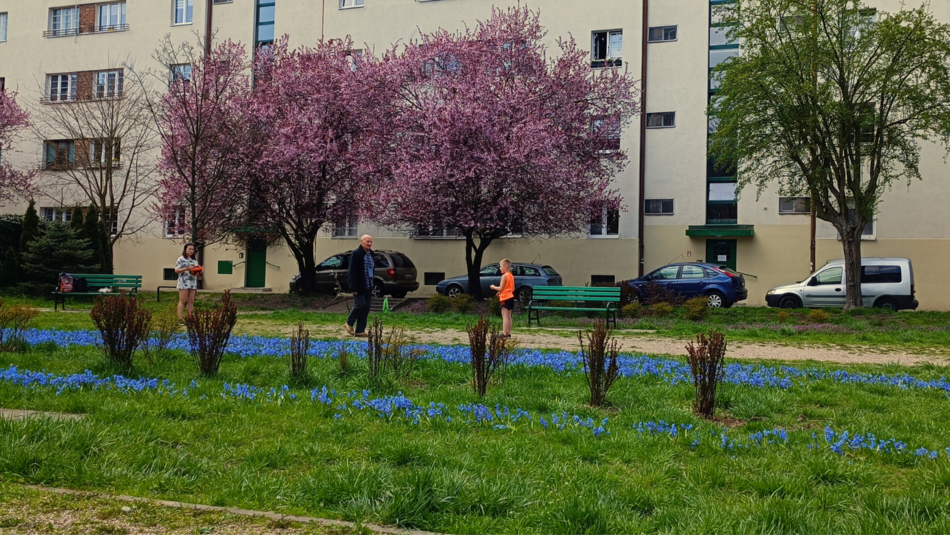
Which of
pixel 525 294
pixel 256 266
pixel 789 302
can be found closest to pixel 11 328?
pixel 525 294

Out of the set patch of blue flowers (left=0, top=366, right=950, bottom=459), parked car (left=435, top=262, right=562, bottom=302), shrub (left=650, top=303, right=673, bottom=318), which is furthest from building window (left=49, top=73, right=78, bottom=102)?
patch of blue flowers (left=0, top=366, right=950, bottom=459)

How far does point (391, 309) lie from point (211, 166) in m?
8.32

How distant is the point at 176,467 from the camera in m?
4.77

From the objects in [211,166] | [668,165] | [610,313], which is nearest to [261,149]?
[211,166]

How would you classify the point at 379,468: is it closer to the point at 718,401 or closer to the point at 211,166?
the point at 718,401

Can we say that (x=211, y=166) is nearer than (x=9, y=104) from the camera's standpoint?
Yes

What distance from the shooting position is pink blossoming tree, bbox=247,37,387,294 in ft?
85.8

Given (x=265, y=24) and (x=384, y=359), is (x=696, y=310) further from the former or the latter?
(x=265, y=24)

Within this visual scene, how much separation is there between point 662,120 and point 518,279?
376 inches

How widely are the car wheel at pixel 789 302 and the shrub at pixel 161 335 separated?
1986 centimetres

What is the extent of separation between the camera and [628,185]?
3056 centimetres

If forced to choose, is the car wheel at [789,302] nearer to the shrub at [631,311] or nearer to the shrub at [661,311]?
the shrub at [661,311]

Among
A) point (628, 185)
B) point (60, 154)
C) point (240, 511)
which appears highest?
point (60, 154)

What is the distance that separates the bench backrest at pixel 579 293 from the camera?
18.6 metres
